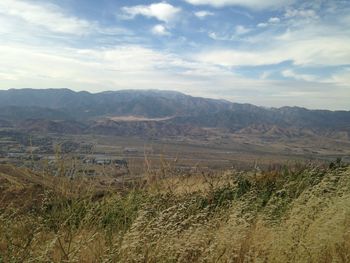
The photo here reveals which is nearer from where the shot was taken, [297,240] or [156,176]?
[297,240]

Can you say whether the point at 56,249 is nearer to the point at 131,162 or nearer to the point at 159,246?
the point at 159,246

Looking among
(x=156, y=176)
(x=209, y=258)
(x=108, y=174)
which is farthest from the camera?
(x=156, y=176)

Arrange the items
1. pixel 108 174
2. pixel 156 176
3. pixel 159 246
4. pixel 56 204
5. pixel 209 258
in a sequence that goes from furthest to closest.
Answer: pixel 156 176 → pixel 108 174 → pixel 56 204 → pixel 159 246 → pixel 209 258

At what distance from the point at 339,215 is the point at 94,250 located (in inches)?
107

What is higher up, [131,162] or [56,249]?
[131,162]

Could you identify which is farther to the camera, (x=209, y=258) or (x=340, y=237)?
(x=340, y=237)

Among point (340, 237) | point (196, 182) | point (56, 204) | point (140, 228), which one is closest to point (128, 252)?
point (140, 228)

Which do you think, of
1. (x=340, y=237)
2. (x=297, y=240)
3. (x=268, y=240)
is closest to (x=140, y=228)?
(x=268, y=240)

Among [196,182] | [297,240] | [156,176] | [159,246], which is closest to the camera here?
[159,246]

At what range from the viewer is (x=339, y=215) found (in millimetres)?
4445

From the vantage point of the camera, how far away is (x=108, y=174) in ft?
17.3

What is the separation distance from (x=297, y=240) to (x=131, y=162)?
2776mm

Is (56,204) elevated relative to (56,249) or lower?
elevated

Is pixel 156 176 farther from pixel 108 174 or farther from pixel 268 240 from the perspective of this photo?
pixel 268 240
